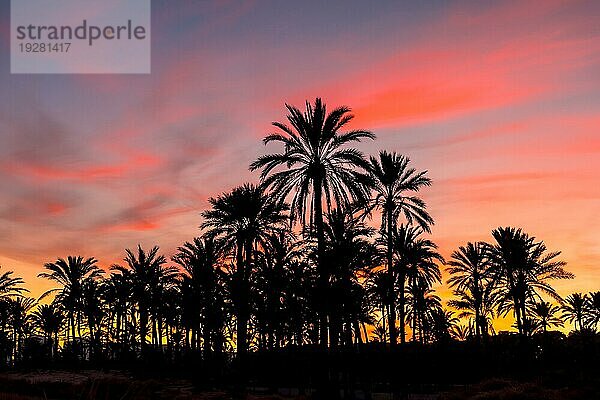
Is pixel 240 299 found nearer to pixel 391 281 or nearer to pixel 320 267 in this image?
pixel 391 281

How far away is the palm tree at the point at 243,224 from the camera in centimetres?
4416

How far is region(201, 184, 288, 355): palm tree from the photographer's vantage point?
44.2 meters

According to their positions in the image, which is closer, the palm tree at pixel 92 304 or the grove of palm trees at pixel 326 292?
the grove of palm trees at pixel 326 292

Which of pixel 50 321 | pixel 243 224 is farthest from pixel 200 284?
pixel 50 321

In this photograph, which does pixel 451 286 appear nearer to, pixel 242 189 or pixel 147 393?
pixel 242 189

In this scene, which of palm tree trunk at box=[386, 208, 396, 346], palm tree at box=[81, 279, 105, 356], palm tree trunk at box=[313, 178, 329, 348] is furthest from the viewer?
palm tree at box=[81, 279, 105, 356]

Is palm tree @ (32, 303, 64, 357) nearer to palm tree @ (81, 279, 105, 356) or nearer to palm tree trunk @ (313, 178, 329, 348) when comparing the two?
palm tree @ (81, 279, 105, 356)

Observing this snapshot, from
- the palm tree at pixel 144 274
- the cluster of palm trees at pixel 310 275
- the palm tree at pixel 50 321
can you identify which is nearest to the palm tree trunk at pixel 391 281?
the cluster of palm trees at pixel 310 275

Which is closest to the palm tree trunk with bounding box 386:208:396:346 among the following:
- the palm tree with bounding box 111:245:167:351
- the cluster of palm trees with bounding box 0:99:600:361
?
the cluster of palm trees with bounding box 0:99:600:361

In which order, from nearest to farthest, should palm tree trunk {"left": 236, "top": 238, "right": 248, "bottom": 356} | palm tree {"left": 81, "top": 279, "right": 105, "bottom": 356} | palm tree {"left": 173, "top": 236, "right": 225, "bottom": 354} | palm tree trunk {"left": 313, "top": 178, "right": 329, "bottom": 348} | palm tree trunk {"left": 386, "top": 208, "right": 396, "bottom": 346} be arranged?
palm tree trunk {"left": 313, "top": 178, "right": 329, "bottom": 348}
palm tree trunk {"left": 386, "top": 208, "right": 396, "bottom": 346}
palm tree trunk {"left": 236, "top": 238, "right": 248, "bottom": 356}
palm tree {"left": 173, "top": 236, "right": 225, "bottom": 354}
palm tree {"left": 81, "top": 279, "right": 105, "bottom": 356}

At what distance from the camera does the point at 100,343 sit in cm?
7656

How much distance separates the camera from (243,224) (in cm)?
4528

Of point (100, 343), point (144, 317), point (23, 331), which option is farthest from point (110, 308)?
point (23, 331)

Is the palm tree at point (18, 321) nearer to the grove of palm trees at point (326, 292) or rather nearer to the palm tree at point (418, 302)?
the grove of palm trees at point (326, 292)
